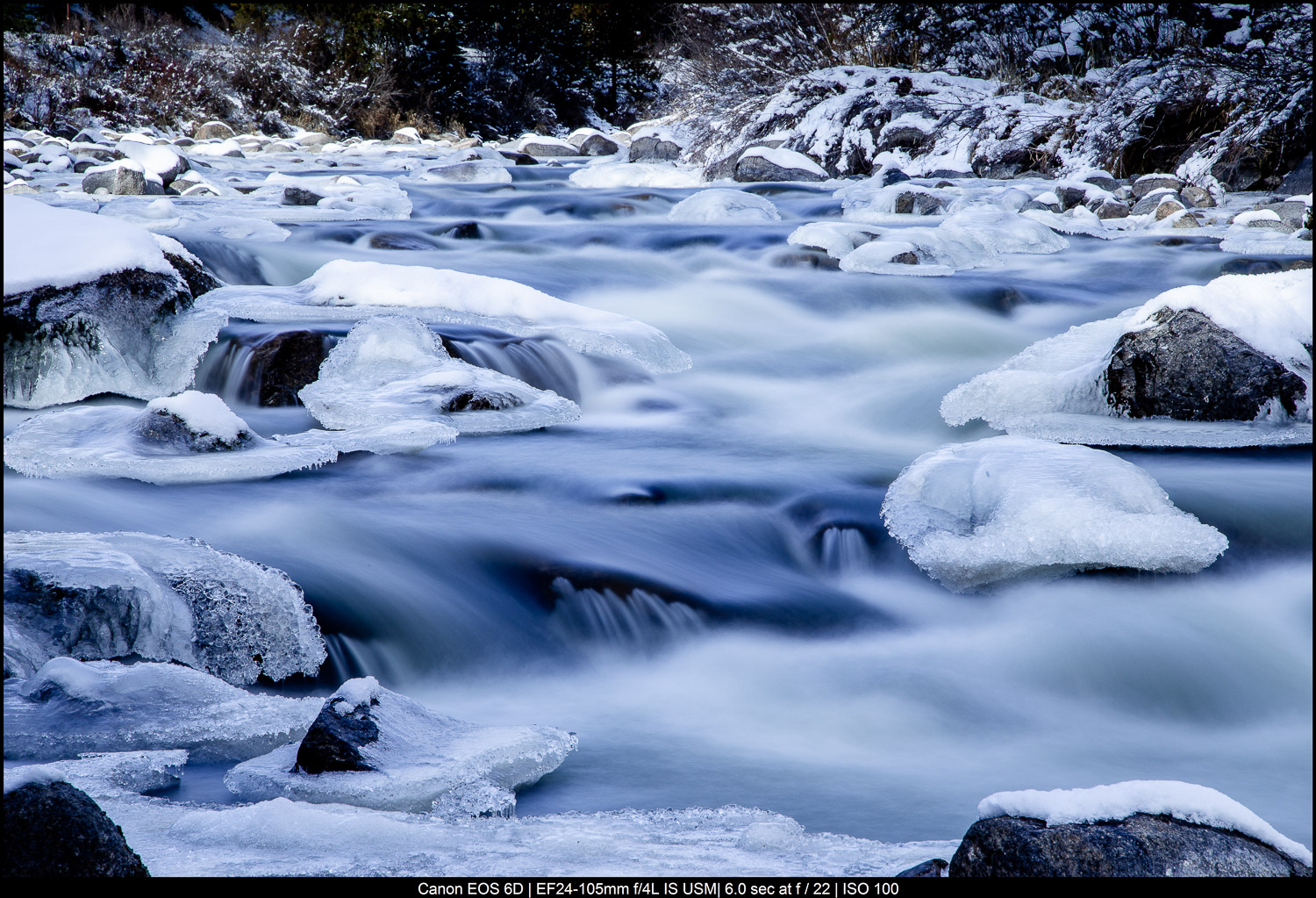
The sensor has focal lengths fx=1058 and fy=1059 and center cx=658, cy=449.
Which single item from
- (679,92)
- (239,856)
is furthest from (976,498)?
(679,92)

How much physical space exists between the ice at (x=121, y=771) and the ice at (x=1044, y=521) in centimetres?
204

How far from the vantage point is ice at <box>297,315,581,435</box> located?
4.10 meters

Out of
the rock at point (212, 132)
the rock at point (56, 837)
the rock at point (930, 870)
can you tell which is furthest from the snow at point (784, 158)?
the rock at point (56, 837)

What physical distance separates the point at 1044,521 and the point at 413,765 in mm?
1852

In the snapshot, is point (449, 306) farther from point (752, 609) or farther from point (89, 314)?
point (752, 609)

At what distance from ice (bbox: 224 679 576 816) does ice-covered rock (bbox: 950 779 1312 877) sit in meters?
0.88

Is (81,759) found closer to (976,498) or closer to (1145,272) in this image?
(976,498)

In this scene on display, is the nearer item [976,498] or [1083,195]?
[976,498]

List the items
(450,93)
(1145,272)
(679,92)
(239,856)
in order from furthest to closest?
(450,93) → (679,92) → (1145,272) → (239,856)

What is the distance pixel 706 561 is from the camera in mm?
3262

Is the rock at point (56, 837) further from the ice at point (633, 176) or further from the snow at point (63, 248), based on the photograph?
the ice at point (633, 176)

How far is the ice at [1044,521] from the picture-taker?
290 cm

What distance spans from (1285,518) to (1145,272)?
3.47 meters

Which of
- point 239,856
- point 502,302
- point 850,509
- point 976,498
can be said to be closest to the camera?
point 239,856
